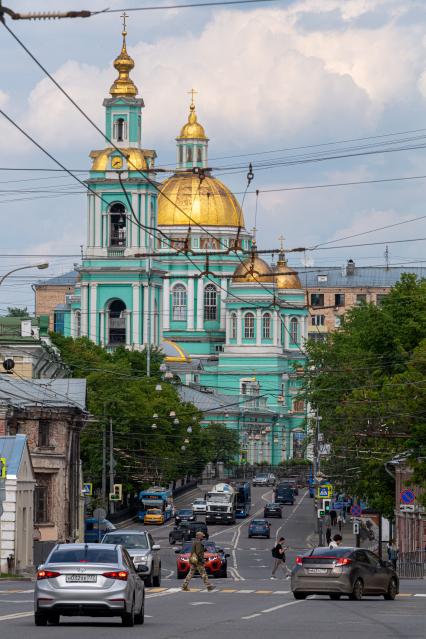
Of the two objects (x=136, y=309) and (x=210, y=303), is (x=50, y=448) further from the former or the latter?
(x=210, y=303)

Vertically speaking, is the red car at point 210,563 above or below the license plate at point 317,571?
below

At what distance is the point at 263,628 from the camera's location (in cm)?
2467

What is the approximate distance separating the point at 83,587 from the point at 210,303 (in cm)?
16649

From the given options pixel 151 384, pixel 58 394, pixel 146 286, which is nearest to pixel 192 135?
pixel 146 286

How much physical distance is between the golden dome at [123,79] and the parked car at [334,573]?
364 ft

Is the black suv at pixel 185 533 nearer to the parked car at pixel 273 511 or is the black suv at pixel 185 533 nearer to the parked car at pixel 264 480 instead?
the parked car at pixel 273 511

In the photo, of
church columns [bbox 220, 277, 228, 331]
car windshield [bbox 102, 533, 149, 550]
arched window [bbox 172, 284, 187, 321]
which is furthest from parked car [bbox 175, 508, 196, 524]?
arched window [bbox 172, 284, 187, 321]

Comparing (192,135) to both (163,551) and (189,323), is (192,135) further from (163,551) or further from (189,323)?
(163,551)

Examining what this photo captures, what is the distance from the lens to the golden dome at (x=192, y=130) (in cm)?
19225

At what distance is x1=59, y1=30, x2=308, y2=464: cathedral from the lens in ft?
486

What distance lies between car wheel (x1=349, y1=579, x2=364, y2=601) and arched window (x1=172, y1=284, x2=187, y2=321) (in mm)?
154231

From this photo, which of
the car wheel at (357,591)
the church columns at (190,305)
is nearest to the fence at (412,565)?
the car wheel at (357,591)

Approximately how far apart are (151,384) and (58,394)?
41329mm

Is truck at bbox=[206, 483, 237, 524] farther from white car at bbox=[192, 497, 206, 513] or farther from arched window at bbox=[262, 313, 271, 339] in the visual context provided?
arched window at bbox=[262, 313, 271, 339]
